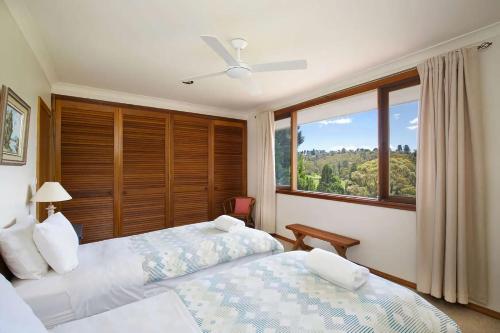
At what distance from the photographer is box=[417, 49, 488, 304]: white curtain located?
2.04 metres

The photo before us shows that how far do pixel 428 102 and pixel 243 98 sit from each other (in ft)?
8.38

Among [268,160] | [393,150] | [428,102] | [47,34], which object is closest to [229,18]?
[47,34]

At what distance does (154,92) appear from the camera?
362 cm

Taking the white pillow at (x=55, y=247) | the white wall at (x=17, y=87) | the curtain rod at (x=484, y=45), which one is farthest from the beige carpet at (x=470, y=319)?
the white wall at (x=17, y=87)

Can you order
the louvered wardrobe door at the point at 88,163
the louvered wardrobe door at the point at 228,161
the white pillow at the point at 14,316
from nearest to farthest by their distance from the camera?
1. the white pillow at the point at 14,316
2. the louvered wardrobe door at the point at 88,163
3. the louvered wardrobe door at the point at 228,161

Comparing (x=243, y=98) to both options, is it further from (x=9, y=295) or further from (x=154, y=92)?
(x=9, y=295)

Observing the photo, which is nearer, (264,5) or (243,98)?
(264,5)

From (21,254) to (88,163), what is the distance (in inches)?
87.3

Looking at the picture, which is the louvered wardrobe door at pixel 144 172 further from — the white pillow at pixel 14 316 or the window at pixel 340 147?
the white pillow at pixel 14 316

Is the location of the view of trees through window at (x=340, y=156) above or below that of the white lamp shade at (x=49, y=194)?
above

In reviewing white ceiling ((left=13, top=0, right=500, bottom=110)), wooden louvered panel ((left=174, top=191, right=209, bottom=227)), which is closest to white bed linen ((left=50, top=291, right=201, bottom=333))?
white ceiling ((left=13, top=0, right=500, bottom=110))

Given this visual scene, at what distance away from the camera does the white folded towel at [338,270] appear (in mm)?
1387

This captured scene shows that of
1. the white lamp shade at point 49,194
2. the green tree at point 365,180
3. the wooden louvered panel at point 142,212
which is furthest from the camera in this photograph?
the wooden louvered panel at point 142,212

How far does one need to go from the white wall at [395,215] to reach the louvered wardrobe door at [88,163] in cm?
277
